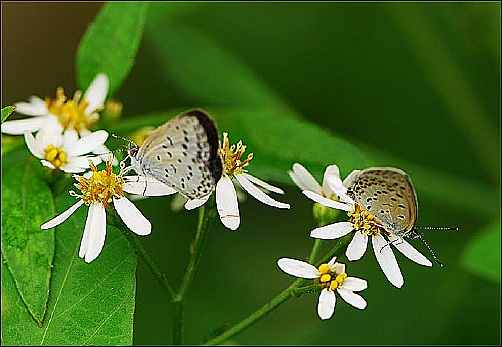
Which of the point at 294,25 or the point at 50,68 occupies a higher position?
the point at 294,25

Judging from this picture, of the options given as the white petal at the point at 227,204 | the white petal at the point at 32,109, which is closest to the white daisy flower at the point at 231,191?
the white petal at the point at 227,204

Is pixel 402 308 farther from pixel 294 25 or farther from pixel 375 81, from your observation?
pixel 294 25

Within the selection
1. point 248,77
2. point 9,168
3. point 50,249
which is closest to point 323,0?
point 248,77

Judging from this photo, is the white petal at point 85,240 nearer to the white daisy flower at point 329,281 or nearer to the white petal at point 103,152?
the white petal at point 103,152

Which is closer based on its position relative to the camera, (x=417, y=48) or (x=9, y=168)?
(x=9, y=168)

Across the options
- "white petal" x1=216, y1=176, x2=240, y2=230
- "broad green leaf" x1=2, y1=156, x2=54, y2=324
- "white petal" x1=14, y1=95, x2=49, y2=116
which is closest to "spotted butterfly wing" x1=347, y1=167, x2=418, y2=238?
"white petal" x1=216, y1=176, x2=240, y2=230

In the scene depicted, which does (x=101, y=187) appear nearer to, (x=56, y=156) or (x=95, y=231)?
(x=95, y=231)

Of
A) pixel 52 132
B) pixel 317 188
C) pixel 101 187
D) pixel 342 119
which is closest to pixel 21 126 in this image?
pixel 52 132
